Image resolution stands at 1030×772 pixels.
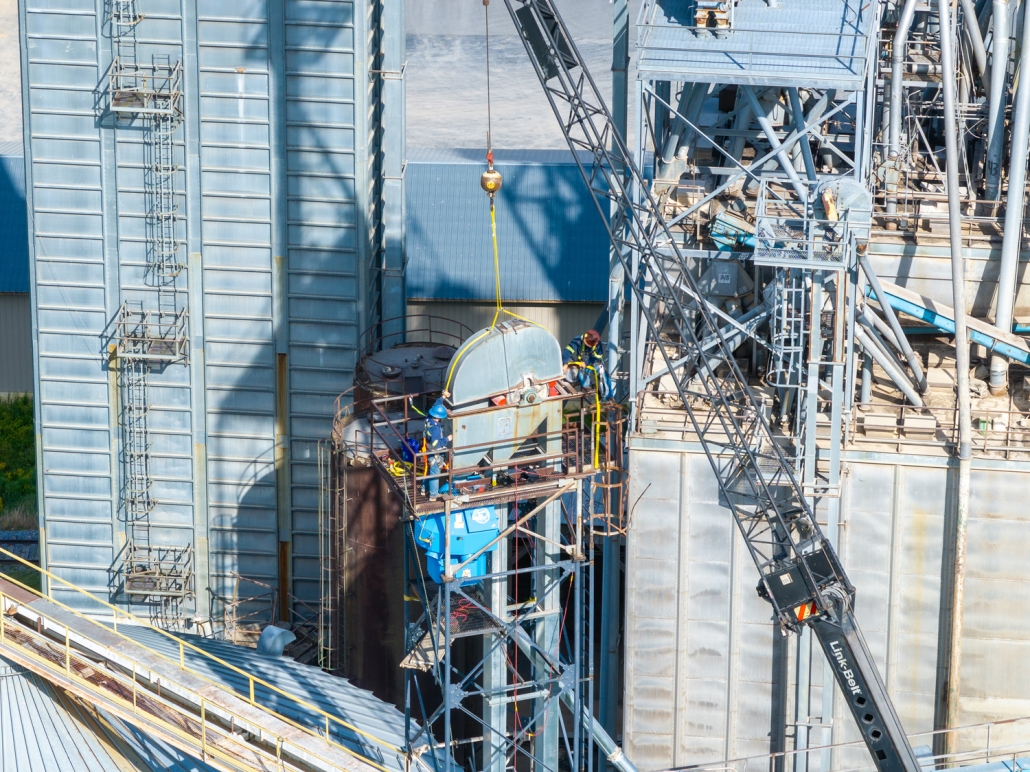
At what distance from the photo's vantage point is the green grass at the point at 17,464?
42.6m

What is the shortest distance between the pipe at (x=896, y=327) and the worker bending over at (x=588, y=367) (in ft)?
16.6

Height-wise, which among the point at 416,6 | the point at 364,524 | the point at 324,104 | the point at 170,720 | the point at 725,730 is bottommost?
the point at 725,730

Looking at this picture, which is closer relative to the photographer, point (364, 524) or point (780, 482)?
point (780, 482)

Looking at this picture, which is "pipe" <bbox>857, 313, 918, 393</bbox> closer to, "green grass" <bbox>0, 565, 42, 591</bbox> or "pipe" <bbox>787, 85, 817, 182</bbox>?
"pipe" <bbox>787, 85, 817, 182</bbox>

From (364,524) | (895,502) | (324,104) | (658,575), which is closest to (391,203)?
(324,104)

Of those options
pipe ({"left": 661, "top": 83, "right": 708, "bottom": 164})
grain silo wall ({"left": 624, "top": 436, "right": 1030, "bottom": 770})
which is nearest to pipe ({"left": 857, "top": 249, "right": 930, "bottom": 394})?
grain silo wall ({"left": 624, "top": 436, "right": 1030, "bottom": 770})

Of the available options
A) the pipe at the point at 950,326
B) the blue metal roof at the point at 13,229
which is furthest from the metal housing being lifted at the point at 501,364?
the blue metal roof at the point at 13,229

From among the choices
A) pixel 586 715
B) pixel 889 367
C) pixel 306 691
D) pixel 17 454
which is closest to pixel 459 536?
pixel 586 715

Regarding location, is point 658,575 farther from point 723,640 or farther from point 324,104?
point 324,104

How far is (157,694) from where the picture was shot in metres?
24.5

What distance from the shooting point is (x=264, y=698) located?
87.8ft

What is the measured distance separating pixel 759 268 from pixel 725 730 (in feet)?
30.4

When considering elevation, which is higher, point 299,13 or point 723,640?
point 299,13

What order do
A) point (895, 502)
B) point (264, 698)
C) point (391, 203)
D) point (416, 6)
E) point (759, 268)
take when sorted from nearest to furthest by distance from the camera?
1. point (264, 698)
2. point (895, 502)
3. point (759, 268)
4. point (391, 203)
5. point (416, 6)
